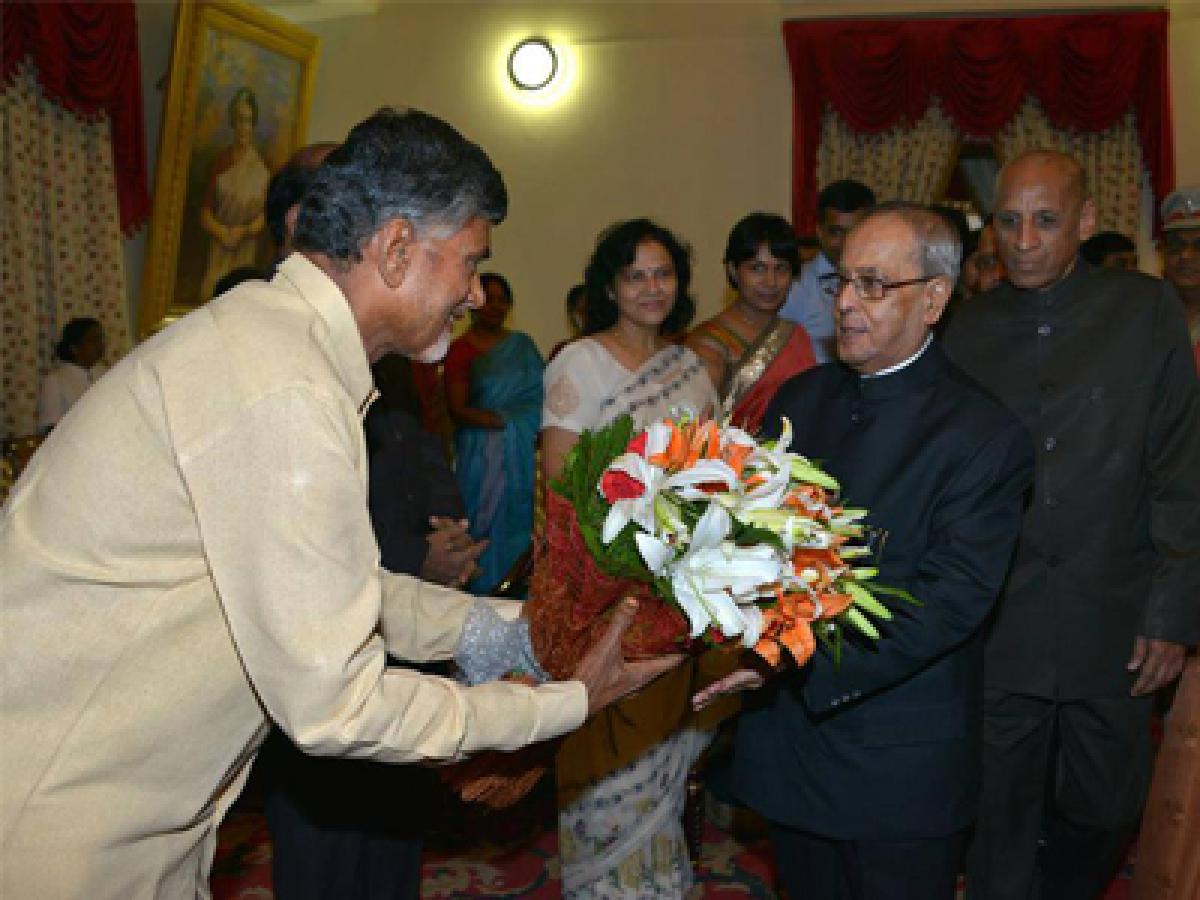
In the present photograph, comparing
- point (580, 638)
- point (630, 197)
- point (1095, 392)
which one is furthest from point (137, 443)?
point (630, 197)

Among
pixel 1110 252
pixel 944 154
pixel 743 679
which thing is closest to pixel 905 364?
pixel 743 679

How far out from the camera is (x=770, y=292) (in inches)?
158

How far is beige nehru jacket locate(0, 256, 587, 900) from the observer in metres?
1.40

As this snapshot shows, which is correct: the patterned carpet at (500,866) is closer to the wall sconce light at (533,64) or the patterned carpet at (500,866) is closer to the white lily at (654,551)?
the white lily at (654,551)

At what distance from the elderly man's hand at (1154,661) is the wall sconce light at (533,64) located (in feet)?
23.5

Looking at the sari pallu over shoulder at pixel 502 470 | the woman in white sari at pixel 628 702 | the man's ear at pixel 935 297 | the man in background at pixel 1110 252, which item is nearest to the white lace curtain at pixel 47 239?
the sari pallu over shoulder at pixel 502 470

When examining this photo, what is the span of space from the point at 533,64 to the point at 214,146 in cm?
256

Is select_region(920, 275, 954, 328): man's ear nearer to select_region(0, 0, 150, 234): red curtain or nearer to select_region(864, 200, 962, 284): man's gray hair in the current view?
select_region(864, 200, 962, 284): man's gray hair

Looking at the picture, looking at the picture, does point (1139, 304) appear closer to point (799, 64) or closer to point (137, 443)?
point (137, 443)

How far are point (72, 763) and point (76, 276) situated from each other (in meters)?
6.47

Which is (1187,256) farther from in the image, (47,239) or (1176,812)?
(47,239)

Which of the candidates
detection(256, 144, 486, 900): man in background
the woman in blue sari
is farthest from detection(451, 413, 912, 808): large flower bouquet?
the woman in blue sari

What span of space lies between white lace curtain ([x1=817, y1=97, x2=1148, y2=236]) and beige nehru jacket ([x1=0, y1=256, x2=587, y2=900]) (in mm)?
8228

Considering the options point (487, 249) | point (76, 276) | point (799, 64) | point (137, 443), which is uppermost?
point (799, 64)
